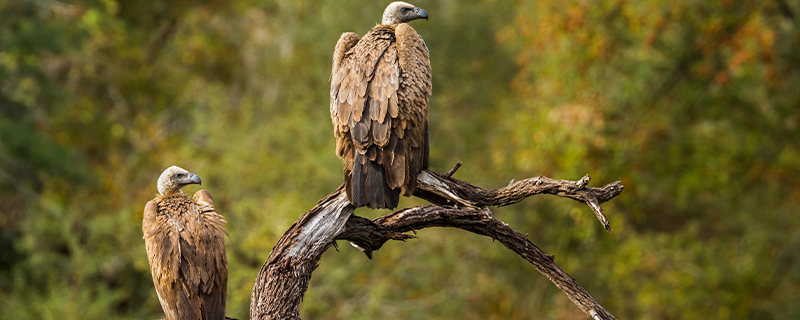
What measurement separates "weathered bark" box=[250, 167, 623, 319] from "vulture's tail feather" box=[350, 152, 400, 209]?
112 millimetres

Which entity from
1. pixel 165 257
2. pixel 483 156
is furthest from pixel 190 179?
pixel 483 156

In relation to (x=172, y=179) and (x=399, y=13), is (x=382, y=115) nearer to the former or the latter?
(x=399, y=13)

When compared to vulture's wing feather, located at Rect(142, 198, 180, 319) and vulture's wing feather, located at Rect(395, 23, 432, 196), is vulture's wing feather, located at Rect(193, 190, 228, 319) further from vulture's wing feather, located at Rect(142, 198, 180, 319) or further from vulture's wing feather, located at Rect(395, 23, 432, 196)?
vulture's wing feather, located at Rect(395, 23, 432, 196)

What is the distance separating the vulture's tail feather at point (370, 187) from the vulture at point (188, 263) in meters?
0.89

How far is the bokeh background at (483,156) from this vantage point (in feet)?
36.5

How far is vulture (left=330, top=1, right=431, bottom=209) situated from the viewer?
4.02m

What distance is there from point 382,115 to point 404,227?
0.64m

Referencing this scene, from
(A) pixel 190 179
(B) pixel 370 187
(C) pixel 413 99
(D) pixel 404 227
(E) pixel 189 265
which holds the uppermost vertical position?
(C) pixel 413 99

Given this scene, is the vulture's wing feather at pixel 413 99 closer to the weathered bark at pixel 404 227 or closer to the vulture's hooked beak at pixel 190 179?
the weathered bark at pixel 404 227

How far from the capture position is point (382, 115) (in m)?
4.09

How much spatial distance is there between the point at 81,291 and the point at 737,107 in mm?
11403

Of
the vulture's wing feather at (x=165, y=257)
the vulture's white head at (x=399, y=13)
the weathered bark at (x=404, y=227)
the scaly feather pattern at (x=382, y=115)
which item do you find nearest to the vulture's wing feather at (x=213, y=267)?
the vulture's wing feather at (x=165, y=257)

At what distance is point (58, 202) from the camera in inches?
566

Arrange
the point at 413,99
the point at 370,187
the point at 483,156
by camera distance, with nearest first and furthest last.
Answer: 1. the point at 370,187
2. the point at 413,99
3. the point at 483,156
